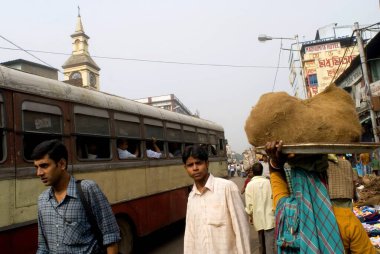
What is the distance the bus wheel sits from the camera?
636 cm

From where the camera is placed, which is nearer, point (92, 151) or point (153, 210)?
point (92, 151)

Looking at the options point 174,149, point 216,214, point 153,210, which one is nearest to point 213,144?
point 174,149

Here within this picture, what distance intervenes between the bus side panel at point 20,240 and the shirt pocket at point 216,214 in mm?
2578

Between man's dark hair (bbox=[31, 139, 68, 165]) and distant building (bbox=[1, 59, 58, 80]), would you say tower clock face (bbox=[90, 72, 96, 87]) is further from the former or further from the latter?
man's dark hair (bbox=[31, 139, 68, 165])

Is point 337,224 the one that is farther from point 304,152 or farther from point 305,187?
point 304,152

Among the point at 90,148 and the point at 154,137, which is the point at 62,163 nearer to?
the point at 90,148

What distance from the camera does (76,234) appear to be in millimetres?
2412

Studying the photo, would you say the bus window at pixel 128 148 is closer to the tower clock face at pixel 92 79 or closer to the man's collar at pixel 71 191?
the man's collar at pixel 71 191

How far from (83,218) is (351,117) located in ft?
5.86

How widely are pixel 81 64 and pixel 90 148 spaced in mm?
52915

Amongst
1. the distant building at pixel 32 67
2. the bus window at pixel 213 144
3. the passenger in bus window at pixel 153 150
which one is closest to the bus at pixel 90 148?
the passenger in bus window at pixel 153 150

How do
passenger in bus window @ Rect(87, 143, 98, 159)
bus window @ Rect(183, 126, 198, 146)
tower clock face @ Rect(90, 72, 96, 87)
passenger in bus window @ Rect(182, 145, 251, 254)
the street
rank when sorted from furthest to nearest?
tower clock face @ Rect(90, 72, 96, 87) → bus window @ Rect(183, 126, 198, 146) → the street → passenger in bus window @ Rect(87, 143, 98, 159) → passenger in bus window @ Rect(182, 145, 251, 254)

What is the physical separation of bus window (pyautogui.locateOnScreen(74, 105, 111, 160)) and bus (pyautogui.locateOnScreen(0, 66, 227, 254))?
2cm

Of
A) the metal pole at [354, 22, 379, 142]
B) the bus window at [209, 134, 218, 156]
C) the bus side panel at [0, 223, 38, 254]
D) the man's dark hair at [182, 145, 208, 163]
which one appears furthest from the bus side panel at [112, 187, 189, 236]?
the metal pole at [354, 22, 379, 142]
